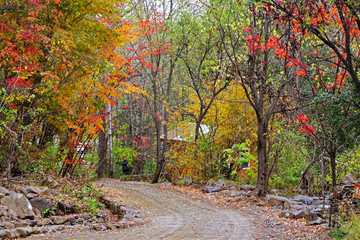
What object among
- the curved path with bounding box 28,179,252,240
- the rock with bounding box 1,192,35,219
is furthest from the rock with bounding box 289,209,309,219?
the rock with bounding box 1,192,35,219

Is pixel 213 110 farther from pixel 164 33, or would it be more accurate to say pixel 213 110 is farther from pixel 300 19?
pixel 300 19

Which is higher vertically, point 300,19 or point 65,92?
point 300,19

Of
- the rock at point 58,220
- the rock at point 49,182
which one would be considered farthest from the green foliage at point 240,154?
the rock at point 58,220

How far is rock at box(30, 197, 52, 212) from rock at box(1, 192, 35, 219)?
603 mm

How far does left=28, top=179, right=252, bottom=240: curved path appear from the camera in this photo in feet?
23.1

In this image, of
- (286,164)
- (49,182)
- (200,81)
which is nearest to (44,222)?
A: (49,182)

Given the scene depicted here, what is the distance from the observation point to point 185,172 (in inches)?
714

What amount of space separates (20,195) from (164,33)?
11.6m

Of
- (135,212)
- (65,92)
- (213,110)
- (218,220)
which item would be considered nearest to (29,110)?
(65,92)

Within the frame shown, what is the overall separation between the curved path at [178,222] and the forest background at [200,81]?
95.5 inches

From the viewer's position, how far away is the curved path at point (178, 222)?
7035 mm

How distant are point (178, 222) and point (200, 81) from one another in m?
11.8

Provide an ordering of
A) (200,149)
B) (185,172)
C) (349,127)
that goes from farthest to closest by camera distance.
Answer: (185,172)
(200,149)
(349,127)

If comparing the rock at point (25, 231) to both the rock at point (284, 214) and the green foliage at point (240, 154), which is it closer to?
the rock at point (284, 214)
